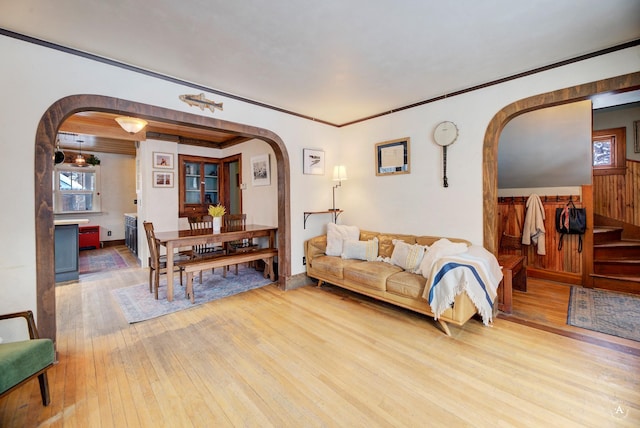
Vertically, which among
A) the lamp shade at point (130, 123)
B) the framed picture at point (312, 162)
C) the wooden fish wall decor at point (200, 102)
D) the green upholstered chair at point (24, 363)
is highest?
the lamp shade at point (130, 123)

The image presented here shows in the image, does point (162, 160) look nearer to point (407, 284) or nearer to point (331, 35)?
point (331, 35)

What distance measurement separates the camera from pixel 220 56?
7.93ft

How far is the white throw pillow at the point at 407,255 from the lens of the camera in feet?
10.2

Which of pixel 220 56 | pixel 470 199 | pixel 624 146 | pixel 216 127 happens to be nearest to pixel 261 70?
pixel 220 56

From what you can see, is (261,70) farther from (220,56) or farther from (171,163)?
(171,163)

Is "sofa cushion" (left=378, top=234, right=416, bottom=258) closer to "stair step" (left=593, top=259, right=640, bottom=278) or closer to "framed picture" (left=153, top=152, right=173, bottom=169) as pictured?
"stair step" (left=593, top=259, right=640, bottom=278)

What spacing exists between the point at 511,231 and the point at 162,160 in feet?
21.9

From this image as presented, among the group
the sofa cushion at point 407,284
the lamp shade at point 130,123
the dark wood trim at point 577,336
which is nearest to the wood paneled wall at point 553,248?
the dark wood trim at point 577,336

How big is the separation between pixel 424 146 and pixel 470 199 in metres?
0.90

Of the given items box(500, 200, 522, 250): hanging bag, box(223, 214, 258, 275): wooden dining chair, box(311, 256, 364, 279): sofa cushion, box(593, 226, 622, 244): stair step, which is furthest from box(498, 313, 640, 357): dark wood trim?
box(223, 214, 258, 275): wooden dining chair

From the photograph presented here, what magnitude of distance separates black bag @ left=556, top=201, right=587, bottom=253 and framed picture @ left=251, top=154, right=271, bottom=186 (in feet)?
15.6

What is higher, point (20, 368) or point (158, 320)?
point (20, 368)

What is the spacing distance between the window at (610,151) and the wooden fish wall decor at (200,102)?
20.9ft

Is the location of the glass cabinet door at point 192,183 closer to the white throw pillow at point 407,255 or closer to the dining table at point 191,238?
the dining table at point 191,238
